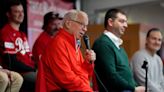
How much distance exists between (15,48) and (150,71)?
1245mm

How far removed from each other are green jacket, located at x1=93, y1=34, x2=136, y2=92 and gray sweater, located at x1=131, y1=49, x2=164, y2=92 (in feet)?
1.59

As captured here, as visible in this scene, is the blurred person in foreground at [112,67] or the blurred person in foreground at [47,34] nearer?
the blurred person in foreground at [112,67]

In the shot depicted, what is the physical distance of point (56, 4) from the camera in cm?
510

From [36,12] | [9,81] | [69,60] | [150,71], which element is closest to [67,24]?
[69,60]

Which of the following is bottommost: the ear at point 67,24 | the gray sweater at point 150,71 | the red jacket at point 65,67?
the gray sweater at point 150,71

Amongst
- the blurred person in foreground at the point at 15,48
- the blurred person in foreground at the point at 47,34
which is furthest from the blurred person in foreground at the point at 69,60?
the blurred person in foreground at the point at 47,34

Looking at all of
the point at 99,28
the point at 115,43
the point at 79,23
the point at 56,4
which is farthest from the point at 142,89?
the point at 56,4

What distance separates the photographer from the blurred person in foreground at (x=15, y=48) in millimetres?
2887

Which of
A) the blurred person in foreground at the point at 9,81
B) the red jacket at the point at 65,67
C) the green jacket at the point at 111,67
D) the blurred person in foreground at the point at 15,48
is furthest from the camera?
the blurred person in foreground at the point at 15,48

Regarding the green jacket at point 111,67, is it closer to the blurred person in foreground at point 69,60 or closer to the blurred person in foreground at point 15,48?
the blurred person in foreground at point 69,60

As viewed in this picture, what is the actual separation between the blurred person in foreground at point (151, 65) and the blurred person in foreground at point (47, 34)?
80 cm

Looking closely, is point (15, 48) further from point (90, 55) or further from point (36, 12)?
point (36, 12)

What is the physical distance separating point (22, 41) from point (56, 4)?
84.0 inches

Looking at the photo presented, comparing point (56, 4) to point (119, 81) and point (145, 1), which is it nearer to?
point (145, 1)
